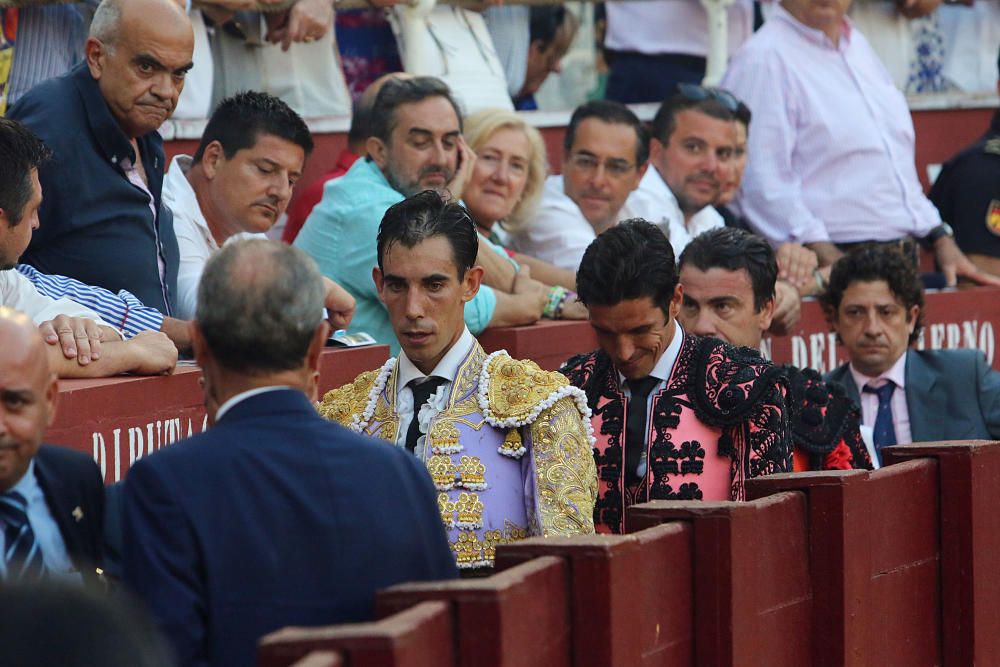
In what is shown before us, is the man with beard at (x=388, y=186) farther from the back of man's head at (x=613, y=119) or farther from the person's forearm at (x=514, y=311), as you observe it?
the back of man's head at (x=613, y=119)

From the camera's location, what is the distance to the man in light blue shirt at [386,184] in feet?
17.4

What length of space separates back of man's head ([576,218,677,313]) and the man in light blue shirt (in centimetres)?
129

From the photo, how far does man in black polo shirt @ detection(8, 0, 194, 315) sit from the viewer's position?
14.9 ft

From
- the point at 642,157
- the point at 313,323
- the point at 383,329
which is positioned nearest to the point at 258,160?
the point at 383,329

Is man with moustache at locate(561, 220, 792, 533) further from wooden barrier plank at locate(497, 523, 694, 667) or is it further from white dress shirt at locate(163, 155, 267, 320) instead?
white dress shirt at locate(163, 155, 267, 320)

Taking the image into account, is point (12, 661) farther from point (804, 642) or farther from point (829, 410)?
point (829, 410)

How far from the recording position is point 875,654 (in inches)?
157

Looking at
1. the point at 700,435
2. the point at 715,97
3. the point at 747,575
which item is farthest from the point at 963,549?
the point at 715,97

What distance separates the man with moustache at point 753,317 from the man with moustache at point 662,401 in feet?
1.72

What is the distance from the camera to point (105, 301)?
437 cm

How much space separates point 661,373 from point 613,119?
8.30 ft

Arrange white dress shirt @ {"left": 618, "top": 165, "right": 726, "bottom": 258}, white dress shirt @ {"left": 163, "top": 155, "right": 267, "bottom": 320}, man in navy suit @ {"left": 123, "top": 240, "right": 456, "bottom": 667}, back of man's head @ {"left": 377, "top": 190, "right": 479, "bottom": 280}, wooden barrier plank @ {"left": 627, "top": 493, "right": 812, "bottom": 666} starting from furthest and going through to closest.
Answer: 1. white dress shirt @ {"left": 618, "top": 165, "right": 726, "bottom": 258}
2. white dress shirt @ {"left": 163, "top": 155, "right": 267, "bottom": 320}
3. back of man's head @ {"left": 377, "top": 190, "right": 479, "bottom": 280}
4. wooden barrier plank @ {"left": 627, "top": 493, "right": 812, "bottom": 666}
5. man in navy suit @ {"left": 123, "top": 240, "right": 456, "bottom": 667}

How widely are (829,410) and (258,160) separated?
5.58 ft

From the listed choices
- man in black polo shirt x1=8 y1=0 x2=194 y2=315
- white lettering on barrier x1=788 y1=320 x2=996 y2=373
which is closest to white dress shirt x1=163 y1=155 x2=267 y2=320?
man in black polo shirt x1=8 y1=0 x2=194 y2=315
